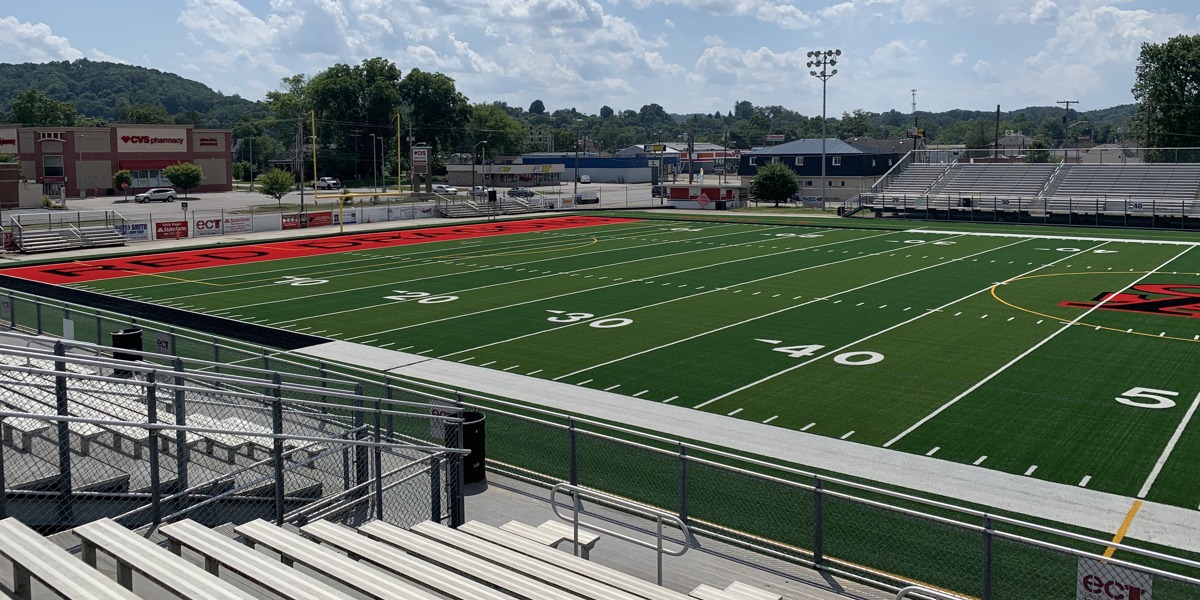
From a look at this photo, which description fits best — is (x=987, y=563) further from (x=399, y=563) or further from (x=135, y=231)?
(x=135, y=231)

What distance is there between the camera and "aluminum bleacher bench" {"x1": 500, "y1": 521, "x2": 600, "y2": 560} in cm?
1110

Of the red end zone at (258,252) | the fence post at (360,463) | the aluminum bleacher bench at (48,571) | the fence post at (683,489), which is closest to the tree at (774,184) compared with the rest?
the red end zone at (258,252)

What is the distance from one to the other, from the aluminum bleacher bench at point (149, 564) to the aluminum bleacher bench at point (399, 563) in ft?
4.23

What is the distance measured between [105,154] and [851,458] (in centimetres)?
9597

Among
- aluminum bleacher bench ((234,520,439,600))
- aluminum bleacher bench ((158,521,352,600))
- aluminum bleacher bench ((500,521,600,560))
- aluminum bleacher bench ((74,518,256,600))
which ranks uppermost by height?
aluminum bleacher bench ((74,518,256,600))

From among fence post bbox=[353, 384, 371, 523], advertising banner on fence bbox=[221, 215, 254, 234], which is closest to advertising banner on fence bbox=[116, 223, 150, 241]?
advertising banner on fence bbox=[221, 215, 254, 234]

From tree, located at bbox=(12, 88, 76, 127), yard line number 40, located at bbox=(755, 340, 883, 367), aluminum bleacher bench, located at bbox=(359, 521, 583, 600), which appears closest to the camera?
aluminum bleacher bench, located at bbox=(359, 521, 583, 600)

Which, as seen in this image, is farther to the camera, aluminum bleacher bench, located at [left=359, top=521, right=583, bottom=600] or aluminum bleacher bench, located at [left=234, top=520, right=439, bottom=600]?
aluminum bleacher bench, located at [left=359, top=521, right=583, bottom=600]

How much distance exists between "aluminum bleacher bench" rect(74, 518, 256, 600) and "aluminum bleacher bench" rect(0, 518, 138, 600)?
294mm

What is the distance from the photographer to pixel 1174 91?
88.3m

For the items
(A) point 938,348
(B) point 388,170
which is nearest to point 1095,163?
(A) point 938,348

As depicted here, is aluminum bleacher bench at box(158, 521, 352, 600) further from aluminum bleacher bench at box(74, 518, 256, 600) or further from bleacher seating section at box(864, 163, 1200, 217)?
bleacher seating section at box(864, 163, 1200, 217)

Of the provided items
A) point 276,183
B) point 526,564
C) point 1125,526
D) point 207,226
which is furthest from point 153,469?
point 276,183

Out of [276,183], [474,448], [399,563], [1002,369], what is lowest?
[1002,369]
